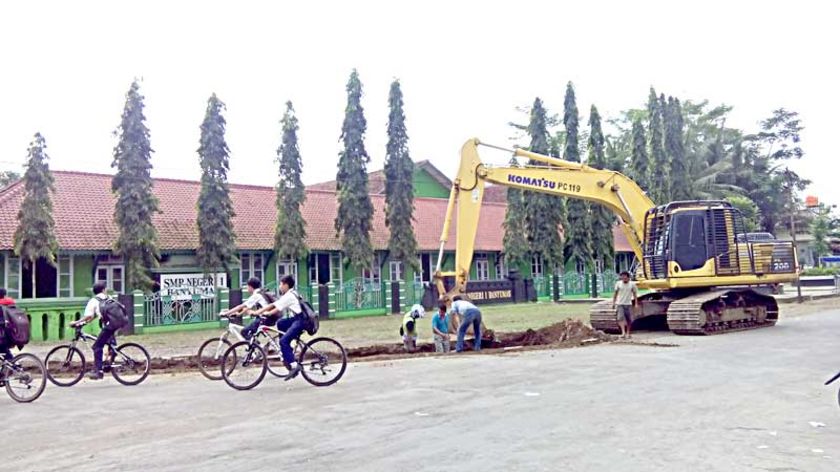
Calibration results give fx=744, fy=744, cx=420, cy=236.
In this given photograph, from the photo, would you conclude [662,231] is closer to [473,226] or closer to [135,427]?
[473,226]

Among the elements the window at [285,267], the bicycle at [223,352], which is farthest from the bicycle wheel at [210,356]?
the window at [285,267]

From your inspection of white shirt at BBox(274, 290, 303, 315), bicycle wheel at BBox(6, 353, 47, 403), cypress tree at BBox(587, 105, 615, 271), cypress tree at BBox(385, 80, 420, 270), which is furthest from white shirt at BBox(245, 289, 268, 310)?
cypress tree at BBox(587, 105, 615, 271)

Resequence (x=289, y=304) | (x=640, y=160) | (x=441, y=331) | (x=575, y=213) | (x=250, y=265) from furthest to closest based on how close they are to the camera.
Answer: (x=640, y=160) < (x=575, y=213) < (x=250, y=265) < (x=441, y=331) < (x=289, y=304)

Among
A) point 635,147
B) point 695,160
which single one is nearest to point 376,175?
point 635,147

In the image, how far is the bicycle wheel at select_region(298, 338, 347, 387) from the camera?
1055cm

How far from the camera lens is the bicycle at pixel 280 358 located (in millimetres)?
10492

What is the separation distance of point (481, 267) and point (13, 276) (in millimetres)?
21593

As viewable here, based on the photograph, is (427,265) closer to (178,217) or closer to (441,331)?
(178,217)

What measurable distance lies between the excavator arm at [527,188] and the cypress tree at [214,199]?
10560mm

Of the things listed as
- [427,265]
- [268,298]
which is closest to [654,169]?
[427,265]

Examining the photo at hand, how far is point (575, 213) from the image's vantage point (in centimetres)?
3891

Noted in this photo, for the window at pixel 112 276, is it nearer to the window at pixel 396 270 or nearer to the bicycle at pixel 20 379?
the window at pixel 396 270

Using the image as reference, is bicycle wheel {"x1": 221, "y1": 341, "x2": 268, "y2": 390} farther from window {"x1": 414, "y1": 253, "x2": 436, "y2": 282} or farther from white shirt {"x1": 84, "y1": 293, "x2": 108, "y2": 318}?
window {"x1": 414, "y1": 253, "x2": 436, "y2": 282}

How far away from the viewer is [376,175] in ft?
146
